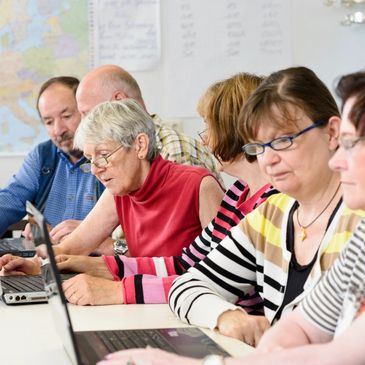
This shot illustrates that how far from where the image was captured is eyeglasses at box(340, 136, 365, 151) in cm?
114

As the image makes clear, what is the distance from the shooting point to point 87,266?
2.22 metres

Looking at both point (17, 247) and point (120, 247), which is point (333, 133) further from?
point (17, 247)

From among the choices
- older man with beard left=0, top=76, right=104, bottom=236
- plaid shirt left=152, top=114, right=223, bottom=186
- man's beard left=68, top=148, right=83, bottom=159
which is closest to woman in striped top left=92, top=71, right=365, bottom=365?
plaid shirt left=152, top=114, right=223, bottom=186

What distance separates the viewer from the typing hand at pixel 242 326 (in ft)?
5.01

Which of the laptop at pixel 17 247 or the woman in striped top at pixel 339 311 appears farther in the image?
the laptop at pixel 17 247

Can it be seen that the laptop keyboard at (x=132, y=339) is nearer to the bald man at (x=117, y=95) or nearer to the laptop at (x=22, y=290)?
the laptop at (x=22, y=290)

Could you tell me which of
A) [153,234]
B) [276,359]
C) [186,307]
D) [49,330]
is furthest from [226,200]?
[276,359]

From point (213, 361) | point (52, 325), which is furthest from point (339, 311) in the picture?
point (52, 325)

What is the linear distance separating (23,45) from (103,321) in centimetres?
277

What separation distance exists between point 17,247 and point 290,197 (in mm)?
1434

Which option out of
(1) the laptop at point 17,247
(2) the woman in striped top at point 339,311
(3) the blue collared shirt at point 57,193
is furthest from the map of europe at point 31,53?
(2) the woman in striped top at point 339,311

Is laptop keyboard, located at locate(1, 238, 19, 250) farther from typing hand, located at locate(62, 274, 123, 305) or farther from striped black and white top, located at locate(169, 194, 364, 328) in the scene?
striped black and white top, located at locate(169, 194, 364, 328)

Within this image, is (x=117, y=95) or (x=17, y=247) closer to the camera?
(x=17, y=247)

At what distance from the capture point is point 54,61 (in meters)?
4.21
